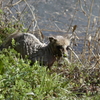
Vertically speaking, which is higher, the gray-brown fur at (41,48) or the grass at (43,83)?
the gray-brown fur at (41,48)

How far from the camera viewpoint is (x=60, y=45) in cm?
413

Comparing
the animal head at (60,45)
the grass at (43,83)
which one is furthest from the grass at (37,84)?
the animal head at (60,45)

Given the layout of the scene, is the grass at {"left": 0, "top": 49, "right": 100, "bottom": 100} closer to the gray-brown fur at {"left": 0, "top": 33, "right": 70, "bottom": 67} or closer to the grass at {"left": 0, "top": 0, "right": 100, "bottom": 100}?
the grass at {"left": 0, "top": 0, "right": 100, "bottom": 100}

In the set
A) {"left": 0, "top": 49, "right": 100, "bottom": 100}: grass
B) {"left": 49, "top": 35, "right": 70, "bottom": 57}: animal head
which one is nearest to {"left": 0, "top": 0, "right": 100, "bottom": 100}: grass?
{"left": 0, "top": 49, "right": 100, "bottom": 100}: grass

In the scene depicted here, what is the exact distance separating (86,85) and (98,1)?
9.05 meters

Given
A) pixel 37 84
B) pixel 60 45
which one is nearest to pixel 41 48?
pixel 60 45

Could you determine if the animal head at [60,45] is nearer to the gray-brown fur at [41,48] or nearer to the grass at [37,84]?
the gray-brown fur at [41,48]

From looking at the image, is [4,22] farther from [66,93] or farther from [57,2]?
[57,2]

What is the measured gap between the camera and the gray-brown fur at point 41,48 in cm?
419

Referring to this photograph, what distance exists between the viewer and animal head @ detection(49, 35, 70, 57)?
162 inches

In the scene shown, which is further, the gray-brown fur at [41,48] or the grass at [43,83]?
the gray-brown fur at [41,48]

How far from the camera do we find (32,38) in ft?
15.0

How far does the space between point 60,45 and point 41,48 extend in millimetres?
545

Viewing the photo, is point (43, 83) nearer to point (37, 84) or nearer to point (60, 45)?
point (37, 84)
